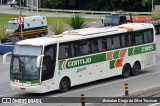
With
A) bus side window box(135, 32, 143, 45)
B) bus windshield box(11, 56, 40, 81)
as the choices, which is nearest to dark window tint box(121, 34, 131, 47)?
bus side window box(135, 32, 143, 45)

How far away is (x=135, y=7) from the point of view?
9444 cm

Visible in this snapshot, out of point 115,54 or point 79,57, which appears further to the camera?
point 115,54

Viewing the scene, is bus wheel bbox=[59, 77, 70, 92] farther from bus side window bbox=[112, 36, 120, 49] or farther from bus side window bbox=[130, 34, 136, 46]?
bus side window bbox=[130, 34, 136, 46]

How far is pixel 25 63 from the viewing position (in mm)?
22281

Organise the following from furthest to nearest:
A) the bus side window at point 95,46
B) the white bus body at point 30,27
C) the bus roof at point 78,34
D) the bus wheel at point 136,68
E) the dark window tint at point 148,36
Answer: the white bus body at point 30,27 → the dark window tint at point 148,36 → the bus wheel at point 136,68 → the bus side window at point 95,46 → the bus roof at point 78,34

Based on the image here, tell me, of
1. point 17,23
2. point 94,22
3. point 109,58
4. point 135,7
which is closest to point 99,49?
point 109,58

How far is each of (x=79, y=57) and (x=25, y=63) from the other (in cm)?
302

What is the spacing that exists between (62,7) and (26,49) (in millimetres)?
75305

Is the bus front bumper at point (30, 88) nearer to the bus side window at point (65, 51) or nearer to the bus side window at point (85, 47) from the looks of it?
the bus side window at point (65, 51)

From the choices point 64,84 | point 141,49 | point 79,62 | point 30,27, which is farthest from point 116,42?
point 30,27

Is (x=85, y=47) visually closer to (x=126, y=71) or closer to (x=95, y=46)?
(x=95, y=46)

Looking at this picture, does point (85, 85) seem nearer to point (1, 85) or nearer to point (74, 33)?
point (74, 33)

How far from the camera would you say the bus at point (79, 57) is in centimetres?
2225

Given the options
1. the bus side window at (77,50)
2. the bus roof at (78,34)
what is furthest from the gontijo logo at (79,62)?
the bus roof at (78,34)
